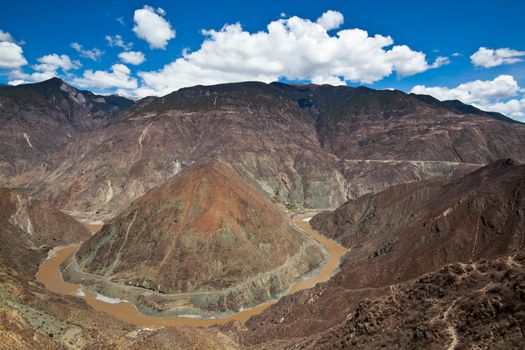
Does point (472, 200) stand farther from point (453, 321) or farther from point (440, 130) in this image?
point (440, 130)

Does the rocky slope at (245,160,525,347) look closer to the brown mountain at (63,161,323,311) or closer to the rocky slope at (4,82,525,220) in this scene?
the brown mountain at (63,161,323,311)

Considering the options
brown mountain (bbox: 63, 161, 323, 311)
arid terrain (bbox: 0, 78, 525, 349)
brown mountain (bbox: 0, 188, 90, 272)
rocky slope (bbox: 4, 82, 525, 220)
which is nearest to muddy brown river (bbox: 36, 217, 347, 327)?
arid terrain (bbox: 0, 78, 525, 349)

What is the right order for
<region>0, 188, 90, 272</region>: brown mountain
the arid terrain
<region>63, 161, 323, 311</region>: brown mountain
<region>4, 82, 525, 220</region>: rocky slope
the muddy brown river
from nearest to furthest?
the arid terrain < the muddy brown river < <region>63, 161, 323, 311</region>: brown mountain < <region>0, 188, 90, 272</region>: brown mountain < <region>4, 82, 525, 220</region>: rocky slope

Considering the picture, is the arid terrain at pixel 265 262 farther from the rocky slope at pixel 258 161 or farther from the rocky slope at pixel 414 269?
the rocky slope at pixel 258 161

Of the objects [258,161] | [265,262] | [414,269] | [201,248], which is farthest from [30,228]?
[258,161]

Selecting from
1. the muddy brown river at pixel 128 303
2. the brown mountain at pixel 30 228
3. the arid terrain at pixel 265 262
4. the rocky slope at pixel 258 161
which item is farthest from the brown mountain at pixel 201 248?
the rocky slope at pixel 258 161
